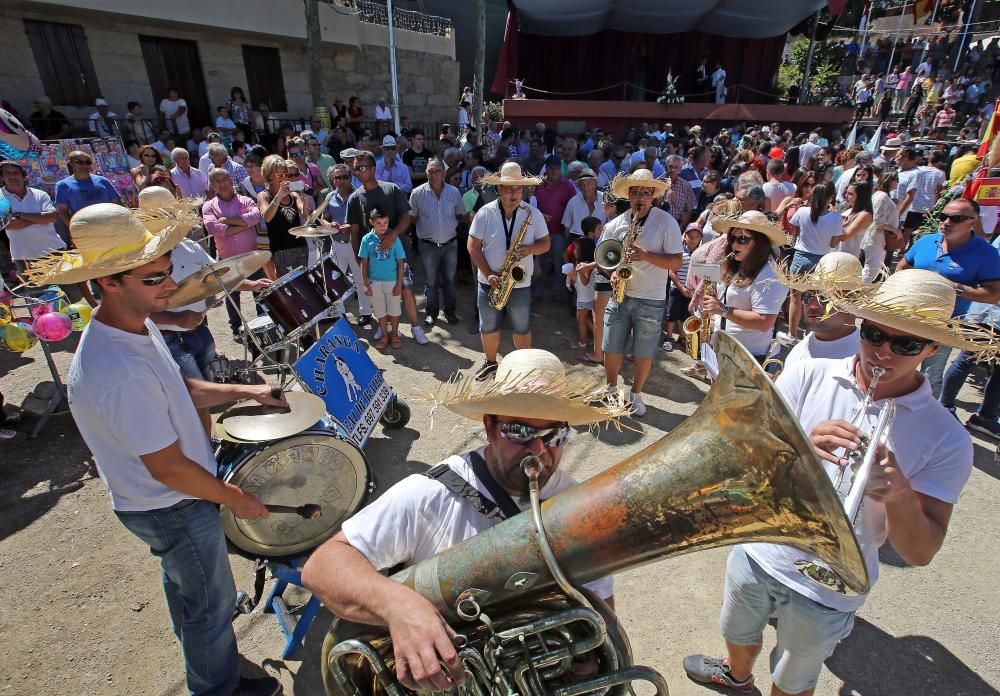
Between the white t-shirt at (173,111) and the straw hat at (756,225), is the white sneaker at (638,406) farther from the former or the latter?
the white t-shirt at (173,111)

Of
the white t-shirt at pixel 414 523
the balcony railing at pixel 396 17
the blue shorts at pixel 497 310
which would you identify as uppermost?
the balcony railing at pixel 396 17

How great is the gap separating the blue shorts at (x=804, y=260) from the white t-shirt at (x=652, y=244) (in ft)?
7.92

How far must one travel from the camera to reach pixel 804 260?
6207mm

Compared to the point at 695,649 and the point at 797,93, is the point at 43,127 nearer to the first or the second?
the point at 695,649

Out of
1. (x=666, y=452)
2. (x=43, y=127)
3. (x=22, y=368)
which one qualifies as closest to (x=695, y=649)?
(x=666, y=452)

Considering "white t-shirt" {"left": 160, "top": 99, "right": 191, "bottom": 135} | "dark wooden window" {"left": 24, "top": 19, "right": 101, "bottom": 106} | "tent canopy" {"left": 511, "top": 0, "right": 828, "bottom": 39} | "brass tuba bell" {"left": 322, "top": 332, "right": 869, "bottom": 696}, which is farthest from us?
"tent canopy" {"left": 511, "top": 0, "right": 828, "bottom": 39}

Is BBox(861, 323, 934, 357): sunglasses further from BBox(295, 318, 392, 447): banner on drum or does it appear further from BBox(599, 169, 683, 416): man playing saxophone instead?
BBox(295, 318, 392, 447): banner on drum

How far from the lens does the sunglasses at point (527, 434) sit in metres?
1.62

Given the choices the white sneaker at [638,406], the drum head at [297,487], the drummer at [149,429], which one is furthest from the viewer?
the white sneaker at [638,406]

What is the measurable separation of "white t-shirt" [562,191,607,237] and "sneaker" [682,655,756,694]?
17.5 ft

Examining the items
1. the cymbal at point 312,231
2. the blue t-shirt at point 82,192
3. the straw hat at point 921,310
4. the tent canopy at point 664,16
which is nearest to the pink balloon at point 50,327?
the cymbal at point 312,231

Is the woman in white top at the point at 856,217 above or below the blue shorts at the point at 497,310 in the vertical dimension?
above

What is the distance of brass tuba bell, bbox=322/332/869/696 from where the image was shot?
4.34 ft

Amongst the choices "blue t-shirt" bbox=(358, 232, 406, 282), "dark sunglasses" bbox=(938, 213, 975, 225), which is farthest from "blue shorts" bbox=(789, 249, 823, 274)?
"blue t-shirt" bbox=(358, 232, 406, 282)
